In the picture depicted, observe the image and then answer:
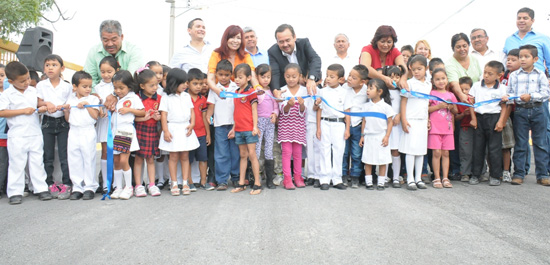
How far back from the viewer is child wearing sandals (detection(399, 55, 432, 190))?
5.35 m

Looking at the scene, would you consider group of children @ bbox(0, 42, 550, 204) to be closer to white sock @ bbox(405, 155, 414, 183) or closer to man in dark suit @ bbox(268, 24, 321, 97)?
white sock @ bbox(405, 155, 414, 183)

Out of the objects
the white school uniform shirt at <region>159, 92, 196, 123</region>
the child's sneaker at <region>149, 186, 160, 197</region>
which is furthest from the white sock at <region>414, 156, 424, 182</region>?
the child's sneaker at <region>149, 186, 160, 197</region>

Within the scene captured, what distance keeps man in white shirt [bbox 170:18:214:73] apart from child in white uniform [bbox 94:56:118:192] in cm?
105

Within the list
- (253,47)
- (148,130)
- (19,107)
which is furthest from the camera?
(253,47)

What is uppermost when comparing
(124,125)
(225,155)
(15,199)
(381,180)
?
(124,125)

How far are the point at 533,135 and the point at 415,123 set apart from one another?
1838mm

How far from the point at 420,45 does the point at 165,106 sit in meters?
4.42

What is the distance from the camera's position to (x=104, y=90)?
509 centimetres

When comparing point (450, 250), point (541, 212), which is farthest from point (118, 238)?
point (541, 212)

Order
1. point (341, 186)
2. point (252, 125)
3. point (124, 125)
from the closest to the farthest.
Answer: point (124, 125)
point (252, 125)
point (341, 186)

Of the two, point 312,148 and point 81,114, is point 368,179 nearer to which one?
point 312,148

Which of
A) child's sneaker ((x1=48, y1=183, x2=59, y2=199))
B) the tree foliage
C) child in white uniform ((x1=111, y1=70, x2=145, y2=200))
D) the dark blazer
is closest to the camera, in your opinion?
child in white uniform ((x1=111, y1=70, x2=145, y2=200))

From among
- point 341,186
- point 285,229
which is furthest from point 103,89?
point 341,186

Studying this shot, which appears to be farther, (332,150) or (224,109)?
(332,150)
